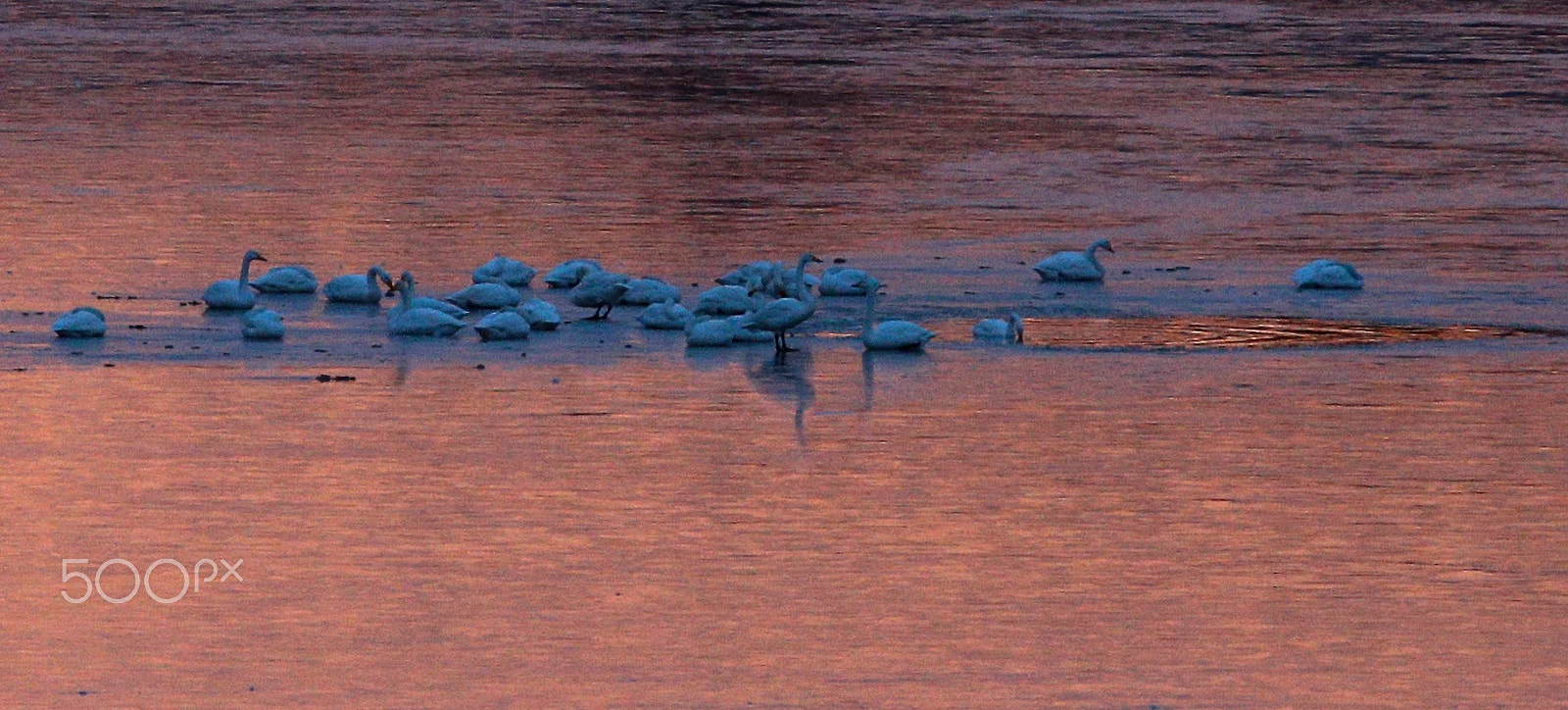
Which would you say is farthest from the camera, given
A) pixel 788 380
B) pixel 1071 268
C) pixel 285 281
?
pixel 1071 268

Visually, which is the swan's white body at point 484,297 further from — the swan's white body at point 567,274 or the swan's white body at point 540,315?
the swan's white body at point 567,274

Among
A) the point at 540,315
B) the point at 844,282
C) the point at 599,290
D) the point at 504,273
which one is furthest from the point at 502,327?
the point at 844,282

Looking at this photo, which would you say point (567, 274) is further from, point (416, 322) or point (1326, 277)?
point (1326, 277)

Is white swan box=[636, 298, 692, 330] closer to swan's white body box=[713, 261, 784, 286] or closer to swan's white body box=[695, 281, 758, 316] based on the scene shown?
swan's white body box=[695, 281, 758, 316]

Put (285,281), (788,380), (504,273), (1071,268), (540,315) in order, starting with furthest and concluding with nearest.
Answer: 1. (1071,268)
2. (504,273)
3. (285,281)
4. (540,315)
5. (788,380)

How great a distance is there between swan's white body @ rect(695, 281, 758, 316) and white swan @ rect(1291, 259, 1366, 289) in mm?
4484

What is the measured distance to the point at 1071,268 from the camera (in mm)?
21516

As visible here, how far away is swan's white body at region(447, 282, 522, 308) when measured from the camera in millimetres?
19625

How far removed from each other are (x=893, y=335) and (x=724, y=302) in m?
1.72

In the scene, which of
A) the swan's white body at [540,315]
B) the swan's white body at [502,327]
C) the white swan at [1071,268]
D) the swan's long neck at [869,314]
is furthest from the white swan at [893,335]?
the white swan at [1071,268]

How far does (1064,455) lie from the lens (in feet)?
47.9

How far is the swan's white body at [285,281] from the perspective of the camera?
2042 centimetres

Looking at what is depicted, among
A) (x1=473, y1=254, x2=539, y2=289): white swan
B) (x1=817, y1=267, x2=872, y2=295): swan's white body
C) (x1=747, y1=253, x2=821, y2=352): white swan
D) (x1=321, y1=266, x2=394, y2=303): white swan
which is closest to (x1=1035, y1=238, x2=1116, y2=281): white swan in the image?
(x1=817, y1=267, x2=872, y2=295): swan's white body

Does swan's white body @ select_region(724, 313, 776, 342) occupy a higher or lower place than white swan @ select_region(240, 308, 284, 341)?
higher
